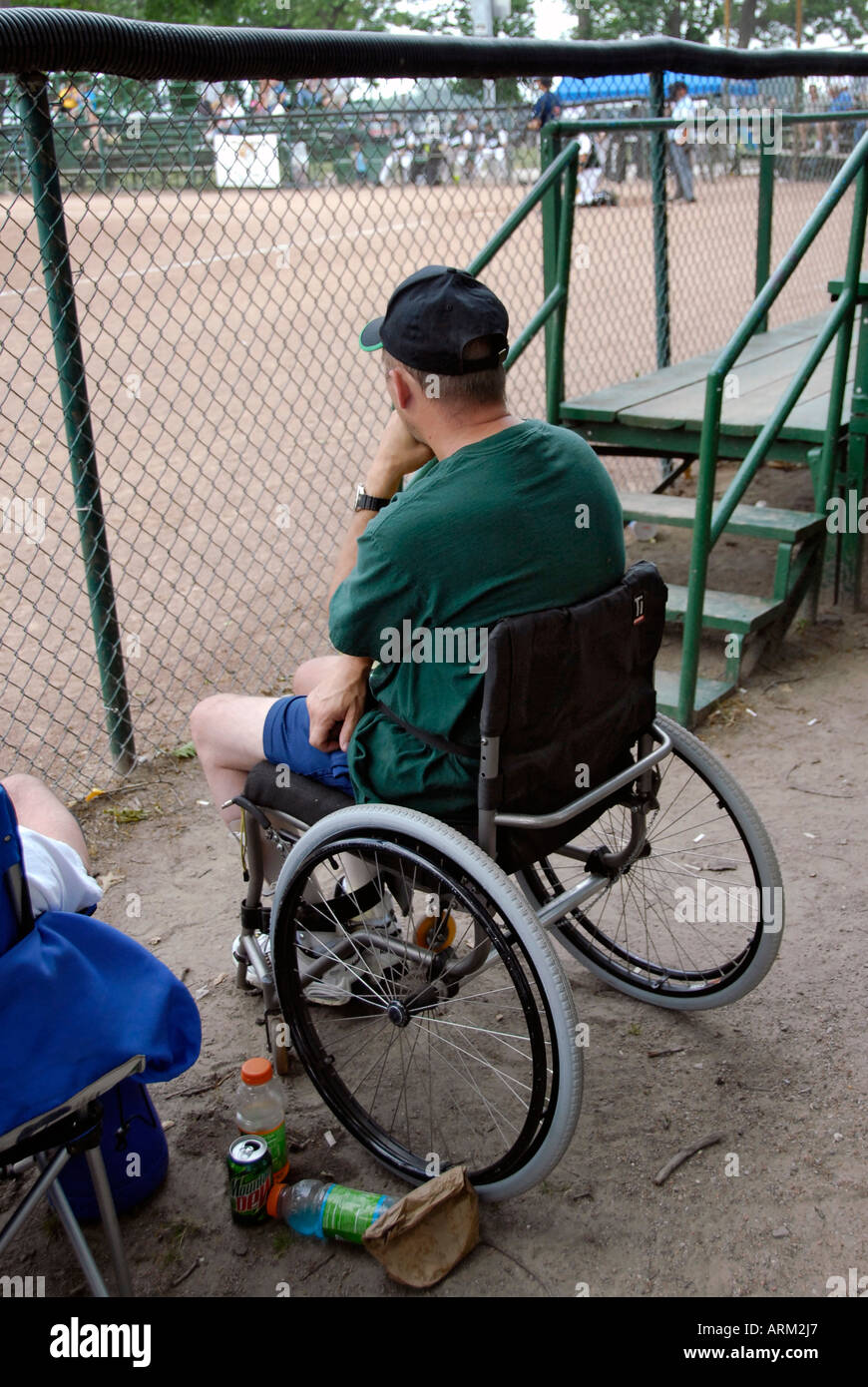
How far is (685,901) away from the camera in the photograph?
3111mm

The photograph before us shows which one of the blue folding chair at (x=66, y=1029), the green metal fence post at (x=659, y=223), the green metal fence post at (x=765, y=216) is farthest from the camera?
the green metal fence post at (x=765, y=216)

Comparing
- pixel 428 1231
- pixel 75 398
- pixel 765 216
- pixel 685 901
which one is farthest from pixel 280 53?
pixel 765 216

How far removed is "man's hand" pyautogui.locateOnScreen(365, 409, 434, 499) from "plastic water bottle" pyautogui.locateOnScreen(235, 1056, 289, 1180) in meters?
1.22

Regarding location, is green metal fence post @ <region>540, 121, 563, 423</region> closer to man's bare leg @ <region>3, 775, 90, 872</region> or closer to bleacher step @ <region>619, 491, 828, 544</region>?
bleacher step @ <region>619, 491, 828, 544</region>

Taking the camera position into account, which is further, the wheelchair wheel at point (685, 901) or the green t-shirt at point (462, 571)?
the wheelchair wheel at point (685, 901)

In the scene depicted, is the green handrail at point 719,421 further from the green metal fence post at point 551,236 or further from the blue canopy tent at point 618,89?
the blue canopy tent at point 618,89

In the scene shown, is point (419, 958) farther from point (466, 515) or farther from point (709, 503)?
point (709, 503)

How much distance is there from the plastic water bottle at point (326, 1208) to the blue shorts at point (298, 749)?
0.73 metres

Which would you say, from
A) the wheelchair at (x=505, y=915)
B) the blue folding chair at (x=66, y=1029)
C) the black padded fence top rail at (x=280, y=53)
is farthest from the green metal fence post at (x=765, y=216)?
the blue folding chair at (x=66, y=1029)

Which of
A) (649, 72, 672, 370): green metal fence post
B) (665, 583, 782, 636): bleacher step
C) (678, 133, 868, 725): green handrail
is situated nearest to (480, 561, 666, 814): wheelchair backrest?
(678, 133, 868, 725): green handrail

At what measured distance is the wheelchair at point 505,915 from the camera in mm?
1992

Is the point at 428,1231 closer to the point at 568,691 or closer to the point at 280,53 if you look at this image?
the point at 568,691

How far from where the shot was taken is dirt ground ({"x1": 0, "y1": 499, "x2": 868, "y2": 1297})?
2.14m

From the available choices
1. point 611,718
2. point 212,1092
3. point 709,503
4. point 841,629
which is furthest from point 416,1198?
point 841,629
